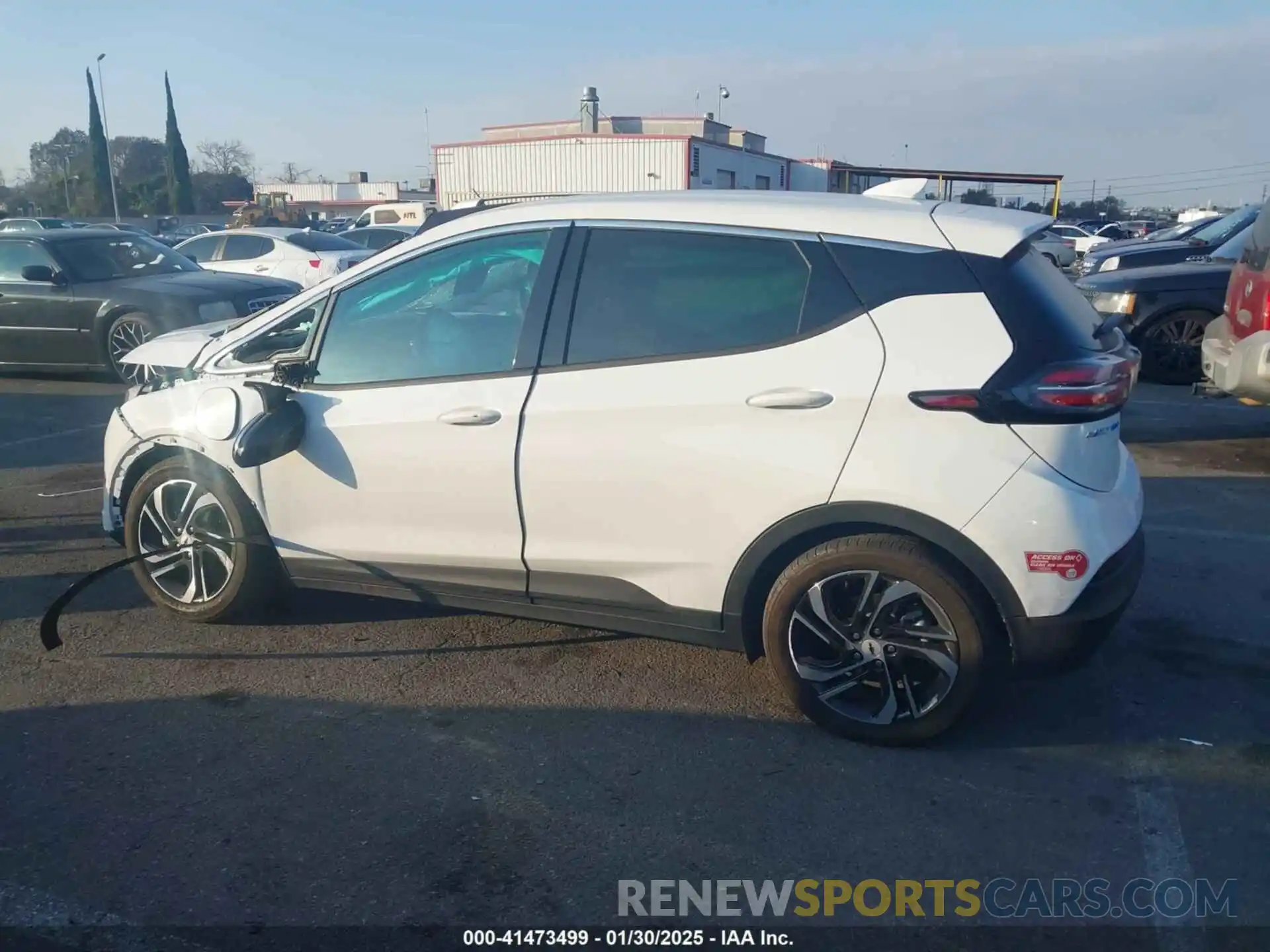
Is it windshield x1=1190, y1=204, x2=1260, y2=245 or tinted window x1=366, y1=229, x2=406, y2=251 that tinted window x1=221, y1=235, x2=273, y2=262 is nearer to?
tinted window x1=366, y1=229, x2=406, y2=251

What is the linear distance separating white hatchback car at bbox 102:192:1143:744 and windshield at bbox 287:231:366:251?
1106cm

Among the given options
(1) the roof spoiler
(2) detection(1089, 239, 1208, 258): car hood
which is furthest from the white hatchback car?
(2) detection(1089, 239, 1208, 258): car hood

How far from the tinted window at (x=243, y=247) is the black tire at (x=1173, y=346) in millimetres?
11281

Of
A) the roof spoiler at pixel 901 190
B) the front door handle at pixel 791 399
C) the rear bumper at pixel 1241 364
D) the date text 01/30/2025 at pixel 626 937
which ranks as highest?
the roof spoiler at pixel 901 190

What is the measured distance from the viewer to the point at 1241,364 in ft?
22.9

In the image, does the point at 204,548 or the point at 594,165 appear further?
the point at 594,165

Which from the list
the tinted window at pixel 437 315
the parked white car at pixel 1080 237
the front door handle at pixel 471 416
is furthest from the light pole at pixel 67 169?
the front door handle at pixel 471 416

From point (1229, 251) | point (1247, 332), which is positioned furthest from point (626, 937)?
point (1229, 251)

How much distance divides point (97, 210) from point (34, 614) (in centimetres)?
6471

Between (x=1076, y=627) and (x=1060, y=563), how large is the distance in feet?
0.76

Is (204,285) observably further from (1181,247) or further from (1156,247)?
(1181,247)

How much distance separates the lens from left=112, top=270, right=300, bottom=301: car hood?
10438 millimetres

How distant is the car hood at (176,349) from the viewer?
488cm

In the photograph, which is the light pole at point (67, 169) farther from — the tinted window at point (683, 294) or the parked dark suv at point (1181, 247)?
the tinted window at point (683, 294)
